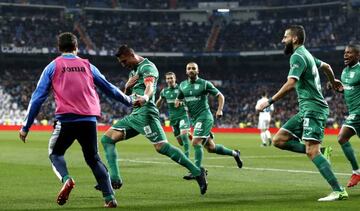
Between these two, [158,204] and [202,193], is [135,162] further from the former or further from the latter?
[158,204]

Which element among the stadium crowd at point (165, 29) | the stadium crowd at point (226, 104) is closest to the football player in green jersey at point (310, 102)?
the stadium crowd at point (226, 104)

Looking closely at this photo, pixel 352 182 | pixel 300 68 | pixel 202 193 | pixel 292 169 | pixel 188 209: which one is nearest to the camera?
pixel 188 209

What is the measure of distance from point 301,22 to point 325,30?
4.00 meters

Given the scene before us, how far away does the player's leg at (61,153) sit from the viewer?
963 centimetres

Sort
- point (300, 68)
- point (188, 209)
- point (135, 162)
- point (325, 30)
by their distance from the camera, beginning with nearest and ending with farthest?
point (188, 209), point (300, 68), point (135, 162), point (325, 30)

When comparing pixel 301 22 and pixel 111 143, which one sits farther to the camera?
pixel 301 22

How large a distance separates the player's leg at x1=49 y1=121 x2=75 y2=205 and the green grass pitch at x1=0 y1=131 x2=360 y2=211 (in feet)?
1.61

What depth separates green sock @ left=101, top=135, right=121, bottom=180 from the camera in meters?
12.6

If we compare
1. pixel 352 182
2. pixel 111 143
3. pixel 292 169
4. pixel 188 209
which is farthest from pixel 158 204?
pixel 292 169

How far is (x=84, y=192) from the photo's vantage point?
41.0 feet

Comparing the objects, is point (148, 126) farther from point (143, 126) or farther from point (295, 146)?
point (295, 146)

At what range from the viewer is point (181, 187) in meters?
13.4

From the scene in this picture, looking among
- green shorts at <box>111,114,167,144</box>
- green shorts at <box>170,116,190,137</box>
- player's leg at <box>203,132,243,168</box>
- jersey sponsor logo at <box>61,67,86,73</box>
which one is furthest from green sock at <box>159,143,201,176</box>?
green shorts at <box>170,116,190,137</box>

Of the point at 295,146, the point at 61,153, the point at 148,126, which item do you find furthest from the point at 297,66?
the point at 61,153
